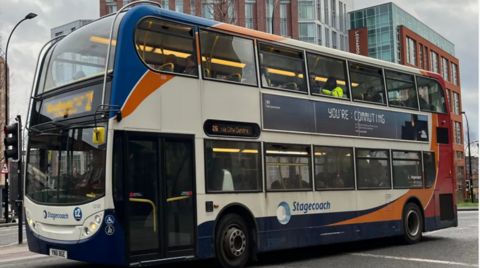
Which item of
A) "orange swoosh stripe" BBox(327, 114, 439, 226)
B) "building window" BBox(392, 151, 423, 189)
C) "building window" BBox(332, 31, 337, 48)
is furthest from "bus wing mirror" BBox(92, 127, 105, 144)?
"building window" BBox(332, 31, 337, 48)

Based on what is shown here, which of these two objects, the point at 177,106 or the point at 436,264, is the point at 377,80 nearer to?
the point at 436,264

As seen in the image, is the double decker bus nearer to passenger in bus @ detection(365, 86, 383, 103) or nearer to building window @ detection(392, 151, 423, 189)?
passenger in bus @ detection(365, 86, 383, 103)

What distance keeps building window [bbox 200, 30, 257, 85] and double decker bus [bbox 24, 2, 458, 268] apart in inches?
1.0

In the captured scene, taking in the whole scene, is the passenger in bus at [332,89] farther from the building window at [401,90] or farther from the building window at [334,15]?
the building window at [334,15]

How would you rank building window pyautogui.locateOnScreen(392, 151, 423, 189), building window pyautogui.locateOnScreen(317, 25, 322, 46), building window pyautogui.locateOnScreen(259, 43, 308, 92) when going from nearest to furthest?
building window pyautogui.locateOnScreen(259, 43, 308, 92) < building window pyautogui.locateOnScreen(392, 151, 423, 189) < building window pyautogui.locateOnScreen(317, 25, 322, 46)

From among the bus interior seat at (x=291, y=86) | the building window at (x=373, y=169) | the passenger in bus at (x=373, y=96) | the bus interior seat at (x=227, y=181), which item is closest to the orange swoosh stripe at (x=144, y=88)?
the bus interior seat at (x=227, y=181)

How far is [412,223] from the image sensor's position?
15586mm

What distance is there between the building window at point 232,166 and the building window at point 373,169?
3.38 m

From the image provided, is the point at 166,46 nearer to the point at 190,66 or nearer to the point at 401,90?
the point at 190,66

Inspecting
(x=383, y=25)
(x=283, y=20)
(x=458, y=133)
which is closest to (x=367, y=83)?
(x=283, y=20)

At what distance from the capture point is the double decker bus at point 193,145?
9.52m

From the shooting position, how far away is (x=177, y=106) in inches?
410

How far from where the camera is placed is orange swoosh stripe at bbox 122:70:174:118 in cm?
967

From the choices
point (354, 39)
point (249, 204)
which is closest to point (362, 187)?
point (249, 204)
